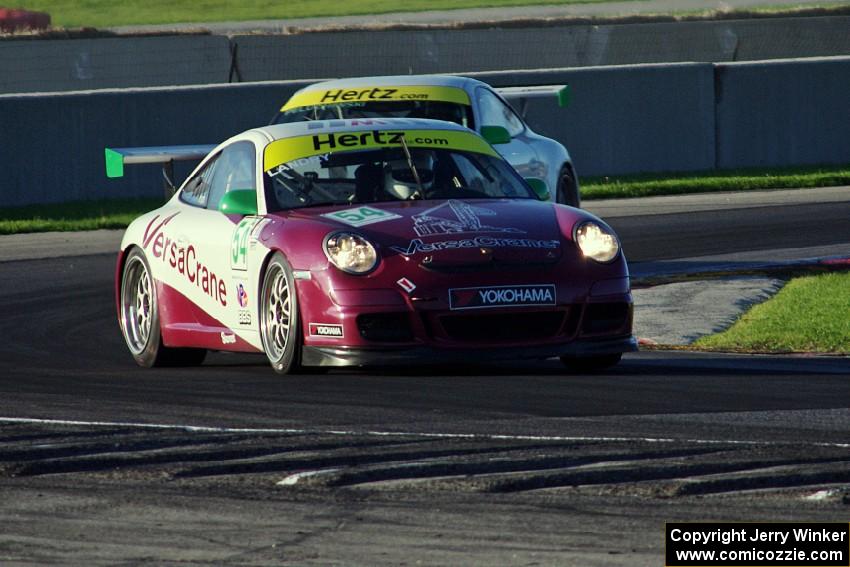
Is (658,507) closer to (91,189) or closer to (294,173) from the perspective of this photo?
(294,173)

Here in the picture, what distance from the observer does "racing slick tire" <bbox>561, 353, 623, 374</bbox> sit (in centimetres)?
938

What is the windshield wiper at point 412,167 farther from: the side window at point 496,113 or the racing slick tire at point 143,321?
the side window at point 496,113

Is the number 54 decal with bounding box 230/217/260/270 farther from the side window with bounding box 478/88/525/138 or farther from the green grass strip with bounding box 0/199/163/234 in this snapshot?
the green grass strip with bounding box 0/199/163/234

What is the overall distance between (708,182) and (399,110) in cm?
828

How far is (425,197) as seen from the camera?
9789 mm

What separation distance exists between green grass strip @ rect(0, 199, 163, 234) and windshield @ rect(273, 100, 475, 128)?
17.0ft

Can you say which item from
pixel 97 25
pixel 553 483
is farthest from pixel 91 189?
pixel 97 25

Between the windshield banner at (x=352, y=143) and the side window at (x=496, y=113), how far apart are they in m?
4.26

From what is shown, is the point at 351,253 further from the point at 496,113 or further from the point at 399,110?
the point at 496,113

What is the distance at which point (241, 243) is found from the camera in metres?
9.60

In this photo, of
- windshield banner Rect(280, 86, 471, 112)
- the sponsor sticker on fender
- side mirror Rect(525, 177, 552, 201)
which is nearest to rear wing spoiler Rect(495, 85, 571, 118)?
windshield banner Rect(280, 86, 471, 112)

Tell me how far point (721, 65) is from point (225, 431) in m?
16.6

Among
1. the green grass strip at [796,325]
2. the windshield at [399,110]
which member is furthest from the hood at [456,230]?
the windshield at [399,110]

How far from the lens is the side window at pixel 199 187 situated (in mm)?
10484
